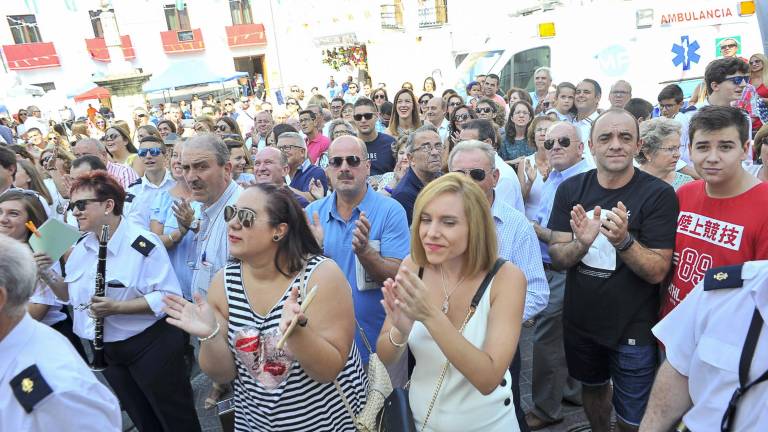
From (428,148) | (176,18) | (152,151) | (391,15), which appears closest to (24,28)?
(176,18)

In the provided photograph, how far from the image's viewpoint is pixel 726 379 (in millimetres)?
1597

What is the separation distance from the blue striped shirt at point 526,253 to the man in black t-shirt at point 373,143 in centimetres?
321

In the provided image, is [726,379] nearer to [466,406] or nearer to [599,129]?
[466,406]

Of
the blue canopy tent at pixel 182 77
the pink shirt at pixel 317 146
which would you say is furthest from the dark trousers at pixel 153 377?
the blue canopy tent at pixel 182 77

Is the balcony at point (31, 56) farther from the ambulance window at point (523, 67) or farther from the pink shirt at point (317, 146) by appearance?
the pink shirt at point (317, 146)

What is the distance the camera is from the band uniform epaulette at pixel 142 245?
311cm

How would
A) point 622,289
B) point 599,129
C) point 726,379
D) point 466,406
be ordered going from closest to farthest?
point 726,379, point 466,406, point 622,289, point 599,129

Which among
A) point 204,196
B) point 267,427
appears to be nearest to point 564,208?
point 267,427

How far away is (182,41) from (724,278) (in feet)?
127

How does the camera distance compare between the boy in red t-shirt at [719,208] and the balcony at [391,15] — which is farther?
the balcony at [391,15]

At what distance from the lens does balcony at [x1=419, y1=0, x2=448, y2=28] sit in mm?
24047

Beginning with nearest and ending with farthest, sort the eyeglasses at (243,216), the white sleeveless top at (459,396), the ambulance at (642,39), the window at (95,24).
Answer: the white sleeveless top at (459,396) < the eyeglasses at (243,216) < the ambulance at (642,39) < the window at (95,24)

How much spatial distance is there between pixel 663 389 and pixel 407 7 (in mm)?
25534

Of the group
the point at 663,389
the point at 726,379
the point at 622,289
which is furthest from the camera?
the point at 622,289
